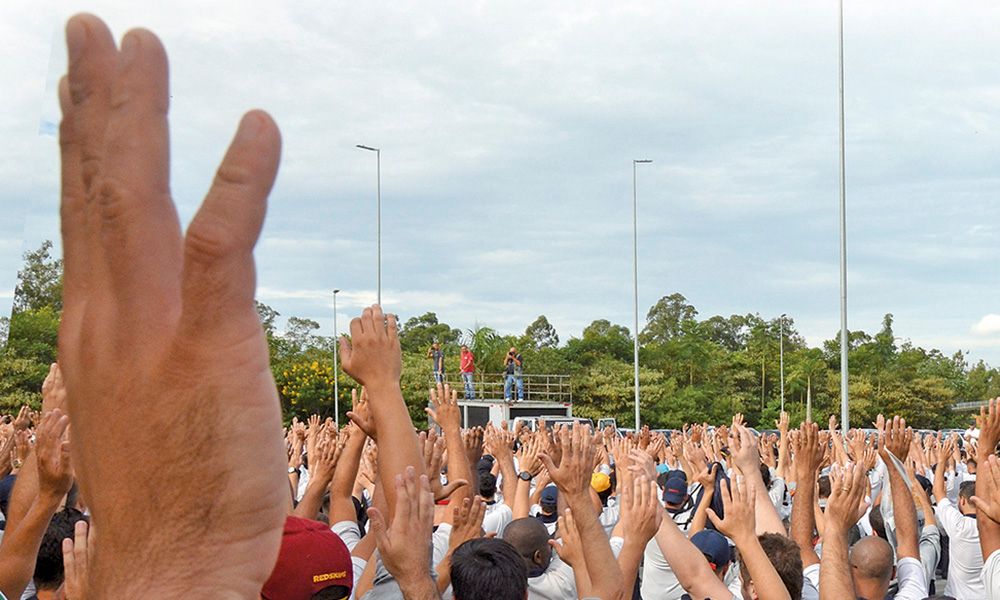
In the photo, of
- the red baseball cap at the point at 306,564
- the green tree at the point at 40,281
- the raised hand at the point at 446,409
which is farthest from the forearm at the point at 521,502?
the green tree at the point at 40,281

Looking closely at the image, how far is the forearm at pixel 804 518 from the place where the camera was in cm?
575

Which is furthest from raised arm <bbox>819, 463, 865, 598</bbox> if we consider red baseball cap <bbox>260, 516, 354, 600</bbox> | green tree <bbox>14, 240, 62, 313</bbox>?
green tree <bbox>14, 240, 62, 313</bbox>

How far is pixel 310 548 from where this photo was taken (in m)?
2.69

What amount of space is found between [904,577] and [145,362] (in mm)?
5393

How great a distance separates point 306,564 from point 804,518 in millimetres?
3872

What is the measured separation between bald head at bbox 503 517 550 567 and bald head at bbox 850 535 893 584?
148 centimetres

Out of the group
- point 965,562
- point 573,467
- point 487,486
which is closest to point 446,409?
point 573,467

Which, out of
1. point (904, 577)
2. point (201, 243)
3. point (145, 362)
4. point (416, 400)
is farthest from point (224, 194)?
point (416, 400)

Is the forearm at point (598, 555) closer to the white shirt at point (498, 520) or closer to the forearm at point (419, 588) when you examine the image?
the forearm at point (419, 588)

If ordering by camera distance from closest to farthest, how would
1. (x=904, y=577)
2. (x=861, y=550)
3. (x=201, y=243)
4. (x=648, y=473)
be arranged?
1. (x=201, y=243)
2. (x=648, y=473)
3. (x=861, y=550)
4. (x=904, y=577)

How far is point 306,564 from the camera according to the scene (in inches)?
104

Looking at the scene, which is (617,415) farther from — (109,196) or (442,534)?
(109,196)

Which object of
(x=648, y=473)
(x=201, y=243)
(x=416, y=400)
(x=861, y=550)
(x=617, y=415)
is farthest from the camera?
(x=617, y=415)

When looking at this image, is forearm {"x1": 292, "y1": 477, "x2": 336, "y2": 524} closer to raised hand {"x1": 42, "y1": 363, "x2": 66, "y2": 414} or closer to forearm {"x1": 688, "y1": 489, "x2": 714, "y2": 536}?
raised hand {"x1": 42, "y1": 363, "x2": 66, "y2": 414}
